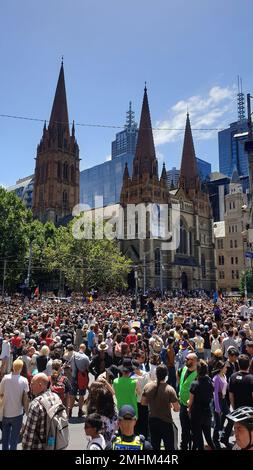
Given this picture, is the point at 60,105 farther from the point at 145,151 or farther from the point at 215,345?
the point at 215,345

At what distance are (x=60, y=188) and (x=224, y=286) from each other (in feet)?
127

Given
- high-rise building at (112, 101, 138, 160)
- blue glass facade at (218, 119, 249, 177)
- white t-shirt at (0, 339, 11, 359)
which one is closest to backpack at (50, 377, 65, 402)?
white t-shirt at (0, 339, 11, 359)

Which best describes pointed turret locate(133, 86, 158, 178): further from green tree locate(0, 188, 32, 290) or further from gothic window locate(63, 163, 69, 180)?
green tree locate(0, 188, 32, 290)

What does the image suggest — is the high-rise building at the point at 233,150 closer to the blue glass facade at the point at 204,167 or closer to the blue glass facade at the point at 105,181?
the blue glass facade at the point at 204,167

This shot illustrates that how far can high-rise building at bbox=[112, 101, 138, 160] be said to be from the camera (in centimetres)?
15412

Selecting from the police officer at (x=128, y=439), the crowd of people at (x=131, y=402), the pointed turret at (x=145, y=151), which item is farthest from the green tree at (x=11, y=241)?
the police officer at (x=128, y=439)

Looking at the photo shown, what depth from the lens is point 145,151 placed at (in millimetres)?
65438

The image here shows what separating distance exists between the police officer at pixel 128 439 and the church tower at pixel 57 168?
7500 centimetres

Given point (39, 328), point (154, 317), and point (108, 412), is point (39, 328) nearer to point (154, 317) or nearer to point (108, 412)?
point (154, 317)

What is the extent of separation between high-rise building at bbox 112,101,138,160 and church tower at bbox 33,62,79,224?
67.5 m

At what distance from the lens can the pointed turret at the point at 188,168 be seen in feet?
237

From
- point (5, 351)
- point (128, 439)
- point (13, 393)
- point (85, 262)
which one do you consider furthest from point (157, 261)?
point (128, 439)

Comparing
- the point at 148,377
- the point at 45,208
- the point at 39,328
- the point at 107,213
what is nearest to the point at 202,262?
the point at 107,213

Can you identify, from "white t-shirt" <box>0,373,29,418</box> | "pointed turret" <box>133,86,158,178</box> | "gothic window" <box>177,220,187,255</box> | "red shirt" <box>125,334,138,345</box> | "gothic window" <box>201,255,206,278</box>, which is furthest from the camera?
"gothic window" <box>201,255,206,278</box>
